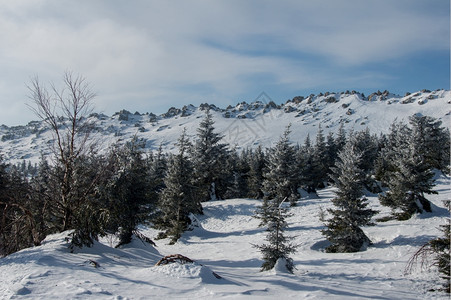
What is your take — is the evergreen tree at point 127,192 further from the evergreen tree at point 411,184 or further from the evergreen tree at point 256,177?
the evergreen tree at point 256,177

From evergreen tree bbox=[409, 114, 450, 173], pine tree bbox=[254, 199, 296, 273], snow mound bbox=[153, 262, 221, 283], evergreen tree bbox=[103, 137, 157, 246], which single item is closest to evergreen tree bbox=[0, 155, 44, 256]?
evergreen tree bbox=[103, 137, 157, 246]

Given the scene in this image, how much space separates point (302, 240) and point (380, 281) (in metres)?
6.48

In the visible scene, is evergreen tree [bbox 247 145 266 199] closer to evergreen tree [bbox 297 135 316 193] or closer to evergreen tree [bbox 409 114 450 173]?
evergreen tree [bbox 297 135 316 193]

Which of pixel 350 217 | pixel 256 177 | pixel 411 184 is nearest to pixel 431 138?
pixel 256 177

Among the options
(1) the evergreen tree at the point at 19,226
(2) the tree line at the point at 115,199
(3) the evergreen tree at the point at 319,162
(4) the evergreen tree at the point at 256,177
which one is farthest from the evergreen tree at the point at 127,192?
(3) the evergreen tree at the point at 319,162

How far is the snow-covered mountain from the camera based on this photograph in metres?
119

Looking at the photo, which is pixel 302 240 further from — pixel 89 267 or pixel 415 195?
pixel 89 267

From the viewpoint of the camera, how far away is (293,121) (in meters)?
146

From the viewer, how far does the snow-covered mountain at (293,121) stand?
11912 centimetres

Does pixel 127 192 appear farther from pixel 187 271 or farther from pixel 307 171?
pixel 307 171

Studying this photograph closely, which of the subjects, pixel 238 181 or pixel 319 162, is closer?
pixel 319 162

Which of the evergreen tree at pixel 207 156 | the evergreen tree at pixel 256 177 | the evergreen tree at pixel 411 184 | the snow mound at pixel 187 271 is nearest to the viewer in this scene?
the snow mound at pixel 187 271

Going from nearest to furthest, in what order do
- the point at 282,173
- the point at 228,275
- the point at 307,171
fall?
the point at 228,275 → the point at 282,173 → the point at 307,171

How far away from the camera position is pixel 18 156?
14375cm
